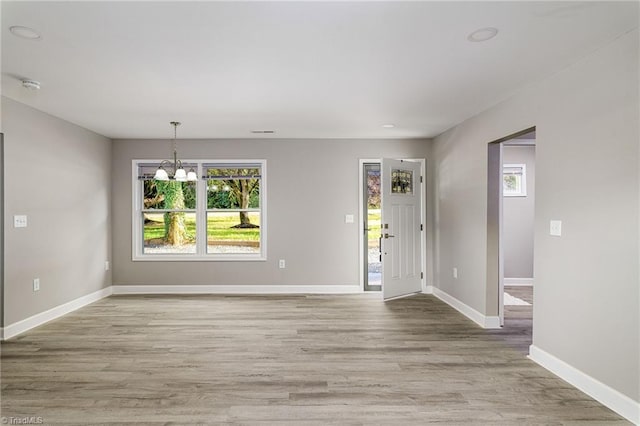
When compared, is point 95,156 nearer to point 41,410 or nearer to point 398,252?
point 41,410

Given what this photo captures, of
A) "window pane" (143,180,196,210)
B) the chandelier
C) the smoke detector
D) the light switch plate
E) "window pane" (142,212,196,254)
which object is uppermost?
the smoke detector

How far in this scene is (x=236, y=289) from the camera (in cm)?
584

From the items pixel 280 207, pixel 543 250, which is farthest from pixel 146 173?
pixel 543 250

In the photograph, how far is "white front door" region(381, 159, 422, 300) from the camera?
5.45m

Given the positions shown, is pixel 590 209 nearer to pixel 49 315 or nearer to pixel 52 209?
pixel 52 209

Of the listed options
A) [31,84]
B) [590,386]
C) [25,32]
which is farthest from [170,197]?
[590,386]

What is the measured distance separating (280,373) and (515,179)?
5599 mm

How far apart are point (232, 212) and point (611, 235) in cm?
487

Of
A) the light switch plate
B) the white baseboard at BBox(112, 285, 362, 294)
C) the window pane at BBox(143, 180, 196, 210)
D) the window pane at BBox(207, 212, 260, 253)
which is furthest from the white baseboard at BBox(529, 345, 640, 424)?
the light switch plate

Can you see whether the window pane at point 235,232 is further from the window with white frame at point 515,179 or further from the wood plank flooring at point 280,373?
the window with white frame at point 515,179

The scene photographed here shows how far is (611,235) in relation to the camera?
2479 mm

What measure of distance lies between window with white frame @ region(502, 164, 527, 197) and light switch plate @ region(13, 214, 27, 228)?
279 inches

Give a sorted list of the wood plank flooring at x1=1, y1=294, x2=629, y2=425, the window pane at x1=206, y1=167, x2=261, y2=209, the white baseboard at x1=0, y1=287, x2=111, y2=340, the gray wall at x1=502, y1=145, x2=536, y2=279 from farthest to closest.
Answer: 1. the gray wall at x1=502, y1=145, x2=536, y2=279
2. the window pane at x1=206, y1=167, x2=261, y2=209
3. the white baseboard at x1=0, y1=287, x2=111, y2=340
4. the wood plank flooring at x1=1, y1=294, x2=629, y2=425

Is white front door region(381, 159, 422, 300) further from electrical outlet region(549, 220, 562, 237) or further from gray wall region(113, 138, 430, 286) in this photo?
electrical outlet region(549, 220, 562, 237)
